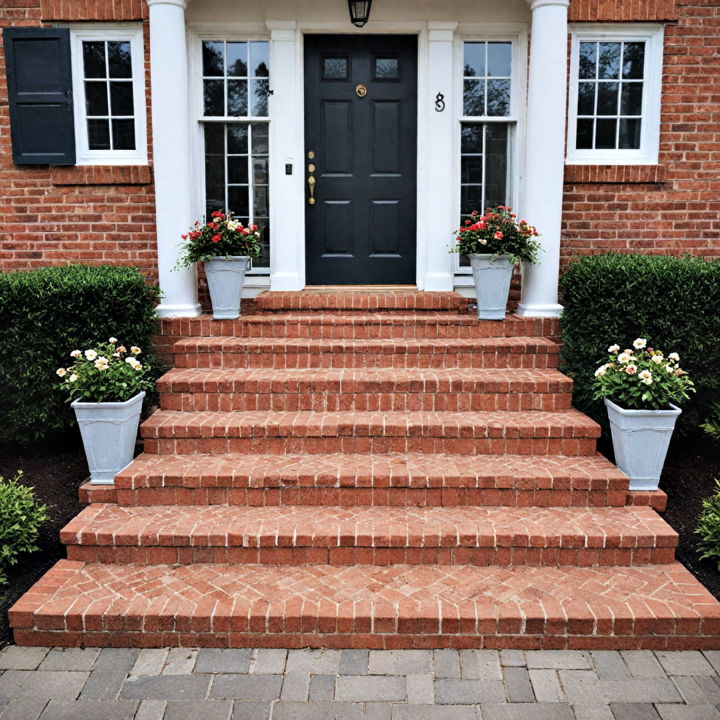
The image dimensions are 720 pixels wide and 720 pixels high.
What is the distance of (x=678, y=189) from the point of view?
663 cm

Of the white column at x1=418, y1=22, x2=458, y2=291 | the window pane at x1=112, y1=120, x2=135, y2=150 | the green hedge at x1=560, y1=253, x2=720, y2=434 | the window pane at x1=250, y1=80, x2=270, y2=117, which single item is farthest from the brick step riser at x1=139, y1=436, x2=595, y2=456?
the window pane at x1=250, y1=80, x2=270, y2=117

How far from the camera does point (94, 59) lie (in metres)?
6.60

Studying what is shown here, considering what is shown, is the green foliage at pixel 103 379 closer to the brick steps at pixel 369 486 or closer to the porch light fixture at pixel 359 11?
the brick steps at pixel 369 486

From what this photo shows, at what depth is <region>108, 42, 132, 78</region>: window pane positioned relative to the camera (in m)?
6.57

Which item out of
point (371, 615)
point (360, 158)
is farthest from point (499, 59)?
point (371, 615)

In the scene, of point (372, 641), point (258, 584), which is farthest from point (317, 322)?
point (372, 641)

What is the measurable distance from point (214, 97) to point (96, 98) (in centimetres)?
108

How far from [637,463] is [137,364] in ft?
10.5

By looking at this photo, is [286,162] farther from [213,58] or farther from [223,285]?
[223,285]

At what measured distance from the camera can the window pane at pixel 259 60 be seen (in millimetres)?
6680

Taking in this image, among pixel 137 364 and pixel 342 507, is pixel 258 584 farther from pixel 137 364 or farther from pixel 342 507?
pixel 137 364

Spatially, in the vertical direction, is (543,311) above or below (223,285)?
below

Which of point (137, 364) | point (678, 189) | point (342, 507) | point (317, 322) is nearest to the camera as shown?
point (342, 507)

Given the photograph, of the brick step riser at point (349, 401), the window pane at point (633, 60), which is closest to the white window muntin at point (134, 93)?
the brick step riser at point (349, 401)
